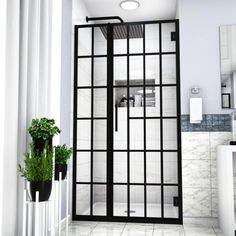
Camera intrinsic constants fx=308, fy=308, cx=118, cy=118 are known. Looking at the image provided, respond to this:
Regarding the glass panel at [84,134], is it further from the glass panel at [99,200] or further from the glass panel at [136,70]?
the glass panel at [136,70]

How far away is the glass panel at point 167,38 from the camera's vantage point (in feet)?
12.0

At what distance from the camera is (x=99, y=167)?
3652mm

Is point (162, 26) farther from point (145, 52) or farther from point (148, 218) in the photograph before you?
point (148, 218)

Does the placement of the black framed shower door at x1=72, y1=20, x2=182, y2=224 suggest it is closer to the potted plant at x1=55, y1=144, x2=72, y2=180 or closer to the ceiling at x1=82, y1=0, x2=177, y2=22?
the ceiling at x1=82, y1=0, x2=177, y2=22

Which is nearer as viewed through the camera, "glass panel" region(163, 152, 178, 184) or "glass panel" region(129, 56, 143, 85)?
"glass panel" region(163, 152, 178, 184)

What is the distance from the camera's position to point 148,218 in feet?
11.4

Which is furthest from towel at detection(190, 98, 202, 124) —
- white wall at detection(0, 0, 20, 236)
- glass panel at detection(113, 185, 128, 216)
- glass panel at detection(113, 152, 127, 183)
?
white wall at detection(0, 0, 20, 236)

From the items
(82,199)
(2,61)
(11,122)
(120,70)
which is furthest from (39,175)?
(120,70)

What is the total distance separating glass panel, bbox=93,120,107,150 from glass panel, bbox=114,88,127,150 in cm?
13

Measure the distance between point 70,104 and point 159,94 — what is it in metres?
1.05

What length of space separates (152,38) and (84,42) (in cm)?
83

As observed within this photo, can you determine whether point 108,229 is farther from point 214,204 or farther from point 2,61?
point 2,61

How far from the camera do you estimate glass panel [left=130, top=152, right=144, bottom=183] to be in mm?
3564

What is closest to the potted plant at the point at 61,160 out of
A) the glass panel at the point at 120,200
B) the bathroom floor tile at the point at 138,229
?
the bathroom floor tile at the point at 138,229
